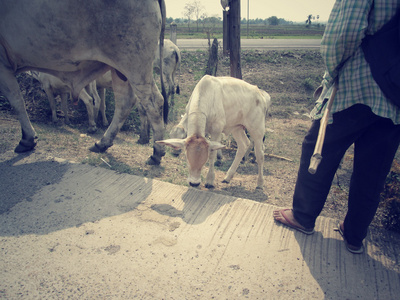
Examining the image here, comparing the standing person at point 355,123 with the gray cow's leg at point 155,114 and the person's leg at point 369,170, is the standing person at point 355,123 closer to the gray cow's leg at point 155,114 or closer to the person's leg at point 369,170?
the person's leg at point 369,170

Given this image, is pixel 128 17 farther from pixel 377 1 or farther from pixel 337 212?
pixel 337 212

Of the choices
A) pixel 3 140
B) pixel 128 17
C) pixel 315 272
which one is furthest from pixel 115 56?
pixel 315 272

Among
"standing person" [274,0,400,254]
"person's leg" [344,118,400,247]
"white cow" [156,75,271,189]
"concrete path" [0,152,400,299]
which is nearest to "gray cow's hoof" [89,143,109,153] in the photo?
"concrete path" [0,152,400,299]

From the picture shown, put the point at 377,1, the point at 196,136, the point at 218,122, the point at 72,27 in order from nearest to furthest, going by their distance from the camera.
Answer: the point at 377,1 → the point at 196,136 → the point at 72,27 → the point at 218,122

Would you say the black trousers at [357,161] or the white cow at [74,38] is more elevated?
the white cow at [74,38]

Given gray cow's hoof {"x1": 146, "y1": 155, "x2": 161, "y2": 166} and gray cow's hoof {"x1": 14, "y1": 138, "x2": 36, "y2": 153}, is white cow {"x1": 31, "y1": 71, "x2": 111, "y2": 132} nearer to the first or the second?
gray cow's hoof {"x1": 14, "y1": 138, "x2": 36, "y2": 153}

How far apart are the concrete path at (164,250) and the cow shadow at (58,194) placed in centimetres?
1

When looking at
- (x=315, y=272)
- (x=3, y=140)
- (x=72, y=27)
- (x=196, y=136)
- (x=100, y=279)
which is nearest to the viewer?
(x=100, y=279)

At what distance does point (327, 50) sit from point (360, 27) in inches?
10.7

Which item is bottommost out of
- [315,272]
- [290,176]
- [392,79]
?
[290,176]

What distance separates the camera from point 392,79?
7.17 feet

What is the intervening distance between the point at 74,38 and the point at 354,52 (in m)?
3.37

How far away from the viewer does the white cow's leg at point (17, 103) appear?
14.1 feet

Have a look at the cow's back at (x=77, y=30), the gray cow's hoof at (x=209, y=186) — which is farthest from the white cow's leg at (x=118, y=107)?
the gray cow's hoof at (x=209, y=186)
